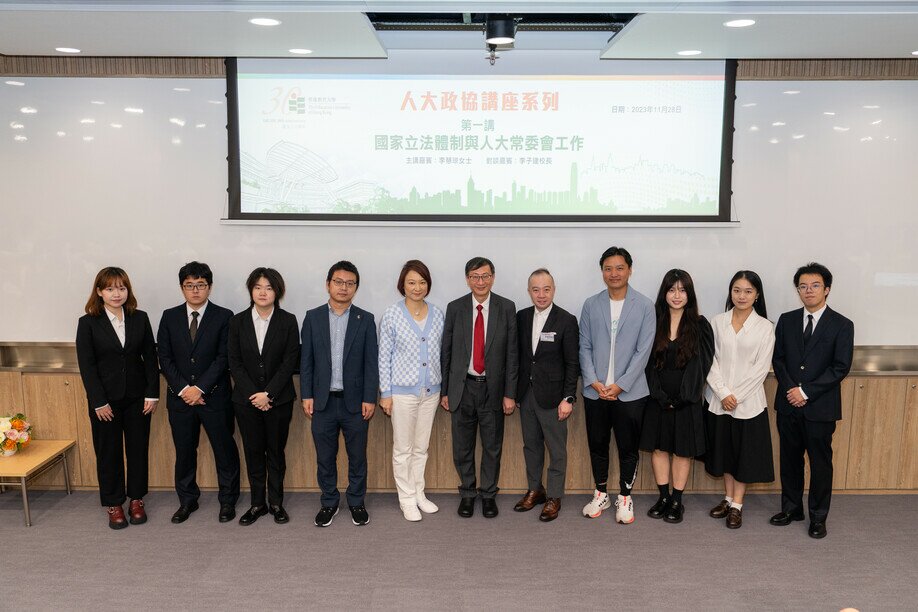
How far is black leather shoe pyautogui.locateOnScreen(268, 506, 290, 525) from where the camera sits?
395cm

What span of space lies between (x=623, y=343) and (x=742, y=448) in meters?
1.00

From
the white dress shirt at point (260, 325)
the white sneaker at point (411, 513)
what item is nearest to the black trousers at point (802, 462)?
the white sneaker at point (411, 513)

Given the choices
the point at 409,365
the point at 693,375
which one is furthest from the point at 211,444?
the point at 693,375

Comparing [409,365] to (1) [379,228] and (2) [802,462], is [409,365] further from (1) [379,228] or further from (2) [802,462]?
(2) [802,462]

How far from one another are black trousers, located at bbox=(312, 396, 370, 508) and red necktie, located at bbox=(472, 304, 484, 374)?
82cm

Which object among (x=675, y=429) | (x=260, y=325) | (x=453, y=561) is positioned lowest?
(x=453, y=561)

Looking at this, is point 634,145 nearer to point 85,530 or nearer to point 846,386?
point 846,386

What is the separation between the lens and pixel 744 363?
3.83 meters

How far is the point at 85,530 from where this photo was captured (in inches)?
152

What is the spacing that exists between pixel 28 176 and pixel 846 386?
A: 5903 mm

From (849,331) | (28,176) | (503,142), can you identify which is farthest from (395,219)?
(849,331)

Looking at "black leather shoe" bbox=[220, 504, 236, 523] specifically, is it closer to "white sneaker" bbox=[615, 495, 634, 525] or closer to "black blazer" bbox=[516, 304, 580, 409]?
"black blazer" bbox=[516, 304, 580, 409]

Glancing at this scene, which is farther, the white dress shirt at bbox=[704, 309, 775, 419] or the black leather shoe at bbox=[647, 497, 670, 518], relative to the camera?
the black leather shoe at bbox=[647, 497, 670, 518]

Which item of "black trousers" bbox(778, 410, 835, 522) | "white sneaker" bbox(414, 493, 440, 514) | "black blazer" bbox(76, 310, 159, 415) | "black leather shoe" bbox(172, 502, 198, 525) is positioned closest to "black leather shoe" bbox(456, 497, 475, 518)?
"white sneaker" bbox(414, 493, 440, 514)
